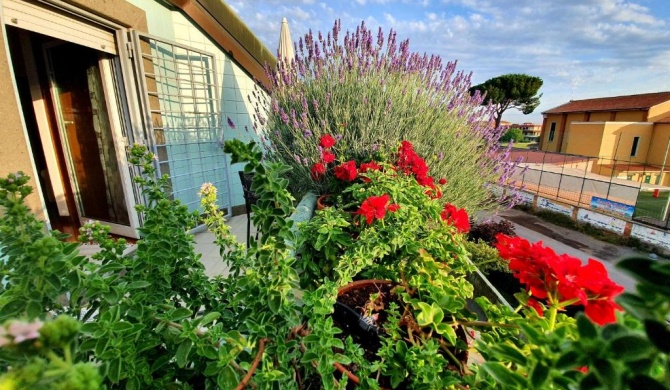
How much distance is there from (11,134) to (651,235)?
521 inches

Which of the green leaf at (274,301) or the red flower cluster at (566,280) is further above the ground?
the red flower cluster at (566,280)

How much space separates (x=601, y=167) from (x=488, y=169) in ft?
90.1

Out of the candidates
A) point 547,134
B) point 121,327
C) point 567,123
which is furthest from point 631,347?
point 547,134

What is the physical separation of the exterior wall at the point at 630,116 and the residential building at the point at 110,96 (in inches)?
1327

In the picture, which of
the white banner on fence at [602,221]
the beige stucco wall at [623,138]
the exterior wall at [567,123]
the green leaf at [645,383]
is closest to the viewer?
the green leaf at [645,383]

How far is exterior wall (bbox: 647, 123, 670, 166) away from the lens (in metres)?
22.2

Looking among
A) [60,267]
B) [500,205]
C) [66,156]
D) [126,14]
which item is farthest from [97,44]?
[500,205]

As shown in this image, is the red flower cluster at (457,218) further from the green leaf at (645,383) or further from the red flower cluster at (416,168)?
the green leaf at (645,383)

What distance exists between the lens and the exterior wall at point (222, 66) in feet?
11.2

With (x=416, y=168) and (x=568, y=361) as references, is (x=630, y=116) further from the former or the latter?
(x=568, y=361)

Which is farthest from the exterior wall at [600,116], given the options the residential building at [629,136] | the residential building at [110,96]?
the residential building at [110,96]

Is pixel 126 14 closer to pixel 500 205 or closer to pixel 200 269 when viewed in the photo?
pixel 200 269

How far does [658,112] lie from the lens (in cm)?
2320

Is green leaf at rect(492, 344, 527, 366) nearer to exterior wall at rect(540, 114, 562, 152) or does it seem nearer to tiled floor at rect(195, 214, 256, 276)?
Result: tiled floor at rect(195, 214, 256, 276)
